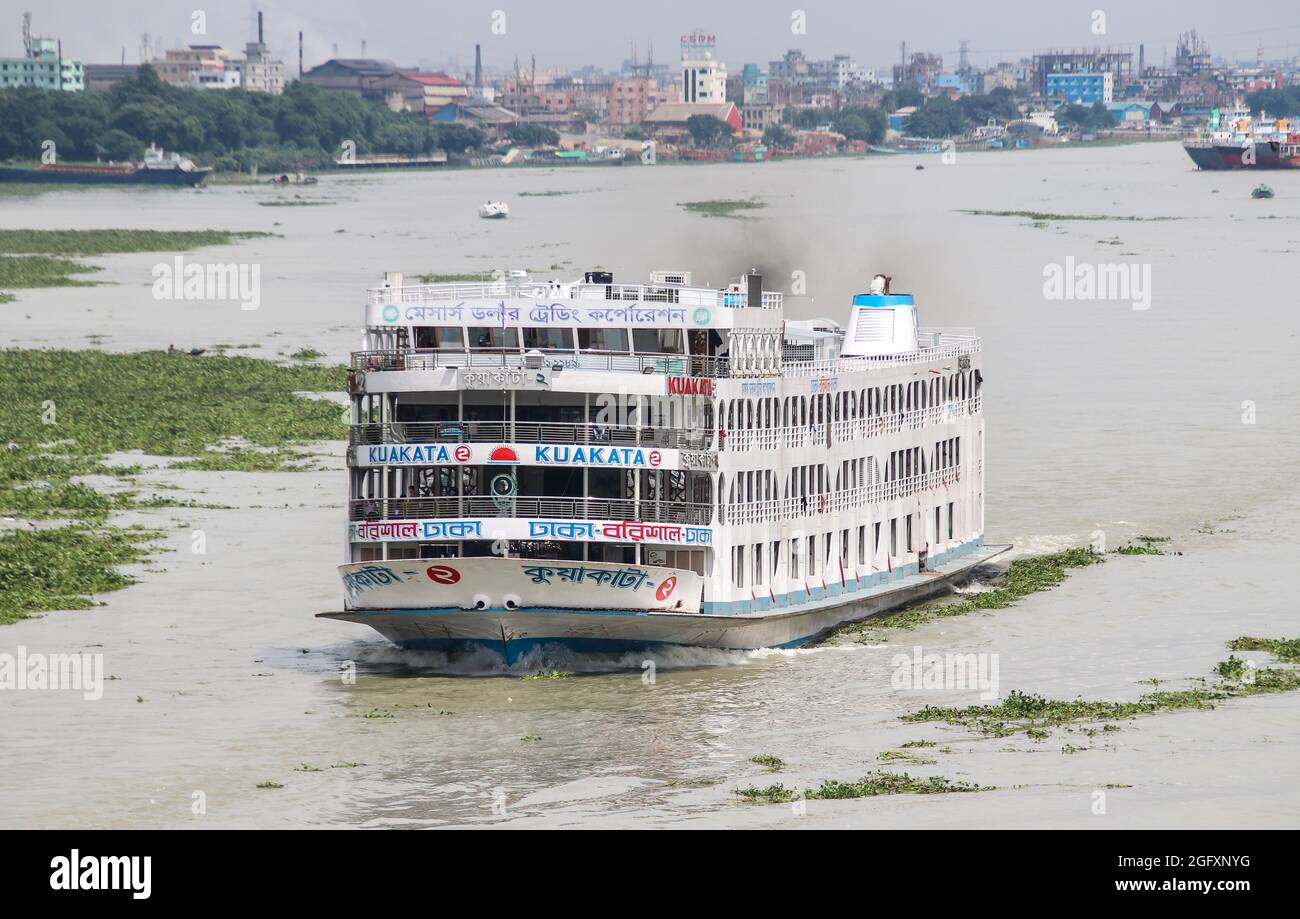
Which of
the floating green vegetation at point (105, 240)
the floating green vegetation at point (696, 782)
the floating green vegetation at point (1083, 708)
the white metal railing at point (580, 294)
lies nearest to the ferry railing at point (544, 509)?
the white metal railing at point (580, 294)

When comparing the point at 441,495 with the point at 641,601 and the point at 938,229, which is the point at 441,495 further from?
the point at 938,229

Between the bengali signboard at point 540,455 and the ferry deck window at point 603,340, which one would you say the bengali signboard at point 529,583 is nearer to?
the bengali signboard at point 540,455

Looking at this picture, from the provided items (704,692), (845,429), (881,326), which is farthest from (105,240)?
(704,692)

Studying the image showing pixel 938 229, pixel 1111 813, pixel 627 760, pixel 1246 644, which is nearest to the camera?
pixel 1111 813

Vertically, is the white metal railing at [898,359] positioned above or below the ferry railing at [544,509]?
above

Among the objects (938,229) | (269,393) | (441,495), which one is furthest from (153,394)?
(938,229)

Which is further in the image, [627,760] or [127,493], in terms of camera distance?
[127,493]
